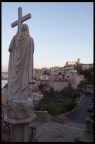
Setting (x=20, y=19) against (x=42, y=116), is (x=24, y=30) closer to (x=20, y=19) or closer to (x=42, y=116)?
(x=20, y=19)

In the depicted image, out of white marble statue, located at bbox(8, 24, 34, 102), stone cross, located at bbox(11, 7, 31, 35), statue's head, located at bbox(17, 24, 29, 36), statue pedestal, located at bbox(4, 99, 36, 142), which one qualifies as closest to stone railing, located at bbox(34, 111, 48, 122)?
statue pedestal, located at bbox(4, 99, 36, 142)

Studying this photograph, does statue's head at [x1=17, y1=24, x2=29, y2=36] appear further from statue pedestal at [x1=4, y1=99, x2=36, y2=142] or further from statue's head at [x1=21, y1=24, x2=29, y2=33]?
statue pedestal at [x1=4, y1=99, x2=36, y2=142]

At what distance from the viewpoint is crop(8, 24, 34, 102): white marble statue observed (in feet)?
16.4

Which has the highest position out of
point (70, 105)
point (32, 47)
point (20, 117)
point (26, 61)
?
point (32, 47)

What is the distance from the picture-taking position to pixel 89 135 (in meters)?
8.61

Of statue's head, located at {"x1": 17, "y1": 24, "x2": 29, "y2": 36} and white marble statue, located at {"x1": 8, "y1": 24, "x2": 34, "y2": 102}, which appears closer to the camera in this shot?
white marble statue, located at {"x1": 8, "y1": 24, "x2": 34, "y2": 102}

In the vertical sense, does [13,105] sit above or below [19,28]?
below

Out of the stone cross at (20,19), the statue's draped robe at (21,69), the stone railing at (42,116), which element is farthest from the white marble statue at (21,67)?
the stone railing at (42,116)

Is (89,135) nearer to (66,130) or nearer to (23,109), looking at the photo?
(66,130)

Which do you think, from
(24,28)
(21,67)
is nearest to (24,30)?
(24,28)

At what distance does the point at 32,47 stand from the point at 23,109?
1.36m

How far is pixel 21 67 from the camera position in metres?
5.08

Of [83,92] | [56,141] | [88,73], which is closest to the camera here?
[56,141]

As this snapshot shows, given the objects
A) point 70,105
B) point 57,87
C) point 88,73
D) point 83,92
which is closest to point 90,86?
point 83,92
